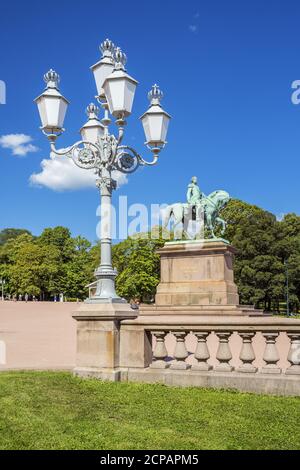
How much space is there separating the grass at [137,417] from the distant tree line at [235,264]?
41.4 m

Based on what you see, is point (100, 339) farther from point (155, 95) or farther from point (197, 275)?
point (197, 275)

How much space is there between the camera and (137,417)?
5.63 meters

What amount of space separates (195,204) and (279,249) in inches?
916

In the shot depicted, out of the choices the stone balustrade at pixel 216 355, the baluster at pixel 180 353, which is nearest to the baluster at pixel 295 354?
the stone balustrade at pixel 216 355

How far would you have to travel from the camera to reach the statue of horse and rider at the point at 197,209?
28438 millimetres

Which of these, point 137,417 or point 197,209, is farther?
point 197,209

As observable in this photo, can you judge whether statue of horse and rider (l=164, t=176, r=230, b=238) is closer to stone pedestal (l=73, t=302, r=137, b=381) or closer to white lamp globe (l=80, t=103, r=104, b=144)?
white lamp globe (l=80, t=103, r=104, b=144)

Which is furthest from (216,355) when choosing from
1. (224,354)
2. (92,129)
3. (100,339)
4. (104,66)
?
(104,66)

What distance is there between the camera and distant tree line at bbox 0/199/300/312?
4812 centimetres

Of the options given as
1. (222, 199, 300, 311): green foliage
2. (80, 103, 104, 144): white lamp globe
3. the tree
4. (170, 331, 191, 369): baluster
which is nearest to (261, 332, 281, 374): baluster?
(170, 331, 191, 369): baluster

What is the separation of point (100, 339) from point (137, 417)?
2624 mm

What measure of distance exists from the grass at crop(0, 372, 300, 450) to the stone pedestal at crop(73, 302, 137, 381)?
418 millimetres

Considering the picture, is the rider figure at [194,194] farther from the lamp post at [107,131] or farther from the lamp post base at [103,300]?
the lamp post base at [103,300]
